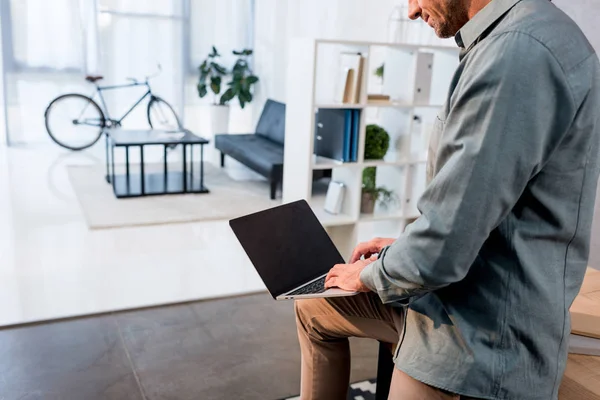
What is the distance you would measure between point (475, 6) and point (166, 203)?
4.23 meters

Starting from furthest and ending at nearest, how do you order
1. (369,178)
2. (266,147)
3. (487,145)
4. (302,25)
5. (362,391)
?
(302,25) → (266,147) → (369,178) → (362,391) → (487,145)

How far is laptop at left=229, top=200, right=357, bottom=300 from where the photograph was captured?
1.44m

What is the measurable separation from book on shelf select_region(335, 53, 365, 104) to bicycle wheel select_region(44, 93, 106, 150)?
15.1ft

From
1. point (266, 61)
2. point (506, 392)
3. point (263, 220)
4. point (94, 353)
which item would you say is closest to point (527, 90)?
point (506, 392)

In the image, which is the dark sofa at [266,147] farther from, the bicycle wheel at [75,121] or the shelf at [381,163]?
the bicycle wheel at [75,121]

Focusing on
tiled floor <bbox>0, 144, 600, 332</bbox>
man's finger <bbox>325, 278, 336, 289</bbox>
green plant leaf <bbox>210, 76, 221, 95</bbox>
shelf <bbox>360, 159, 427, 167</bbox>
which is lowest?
tiled floor <bbox>0, 144, 600, 332</bbox>

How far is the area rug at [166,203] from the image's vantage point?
15.1 feet

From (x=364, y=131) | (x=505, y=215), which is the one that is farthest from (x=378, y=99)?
(x=505, y=215)

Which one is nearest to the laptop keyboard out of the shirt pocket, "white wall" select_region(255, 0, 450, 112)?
the shirt pocket

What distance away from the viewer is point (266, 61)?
7945 millimetres

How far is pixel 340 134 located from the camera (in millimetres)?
3561

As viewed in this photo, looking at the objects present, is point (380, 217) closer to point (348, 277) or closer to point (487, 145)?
point (348, 277)

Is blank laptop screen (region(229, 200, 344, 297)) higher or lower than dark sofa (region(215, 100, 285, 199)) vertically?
higher

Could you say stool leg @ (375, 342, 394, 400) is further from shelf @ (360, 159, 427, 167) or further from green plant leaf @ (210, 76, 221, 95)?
green plant leaf @ (210, 76, 221, 95)
